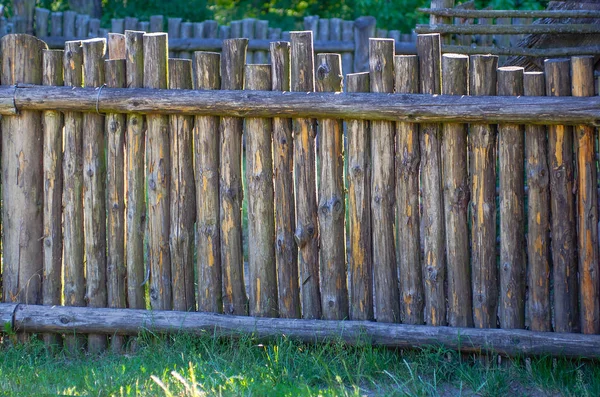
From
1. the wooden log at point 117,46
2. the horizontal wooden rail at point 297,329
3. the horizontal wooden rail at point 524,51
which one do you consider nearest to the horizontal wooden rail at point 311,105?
the wooden log at point 117,46

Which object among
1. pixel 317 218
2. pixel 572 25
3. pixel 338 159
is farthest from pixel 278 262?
pixel 572 25

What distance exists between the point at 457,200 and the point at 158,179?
1661 millimetres

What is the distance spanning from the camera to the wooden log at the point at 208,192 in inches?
193

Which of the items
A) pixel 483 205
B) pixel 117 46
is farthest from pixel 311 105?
pixel 117 46

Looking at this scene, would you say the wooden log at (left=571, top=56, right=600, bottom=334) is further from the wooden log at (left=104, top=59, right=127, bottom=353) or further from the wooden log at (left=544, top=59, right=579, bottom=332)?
the wooden log at (left=104, top=59, right=127, bottom=353)

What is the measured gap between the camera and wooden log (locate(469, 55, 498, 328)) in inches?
183

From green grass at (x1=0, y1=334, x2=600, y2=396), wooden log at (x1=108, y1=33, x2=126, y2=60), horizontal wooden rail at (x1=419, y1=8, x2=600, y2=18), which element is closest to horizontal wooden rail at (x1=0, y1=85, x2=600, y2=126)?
wooden log at (x1=108, y1=33, x2=126, y2=60)

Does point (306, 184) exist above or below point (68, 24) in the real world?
below

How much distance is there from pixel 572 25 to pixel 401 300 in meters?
3.28

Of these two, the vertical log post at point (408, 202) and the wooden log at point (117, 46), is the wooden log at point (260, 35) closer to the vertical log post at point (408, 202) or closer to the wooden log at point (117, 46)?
the wooden log at point (117, 46)

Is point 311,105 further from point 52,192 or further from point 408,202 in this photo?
point 52,192

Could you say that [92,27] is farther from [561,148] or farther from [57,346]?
[561,148]

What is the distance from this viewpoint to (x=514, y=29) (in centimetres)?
766

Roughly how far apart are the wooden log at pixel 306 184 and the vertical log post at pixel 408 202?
1.51 feet
